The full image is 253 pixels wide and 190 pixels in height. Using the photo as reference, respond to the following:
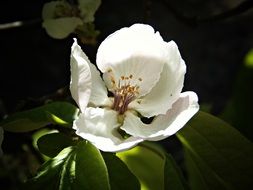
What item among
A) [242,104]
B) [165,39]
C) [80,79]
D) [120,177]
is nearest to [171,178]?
[120,177]

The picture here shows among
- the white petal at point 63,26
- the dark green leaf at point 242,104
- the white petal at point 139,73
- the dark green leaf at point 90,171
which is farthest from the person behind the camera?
the dark green leaf at point 242,104

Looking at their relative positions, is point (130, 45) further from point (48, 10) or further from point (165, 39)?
point (165, 39)

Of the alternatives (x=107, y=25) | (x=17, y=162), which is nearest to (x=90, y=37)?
(x=17, y=162)

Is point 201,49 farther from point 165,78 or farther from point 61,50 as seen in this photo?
point 165,78

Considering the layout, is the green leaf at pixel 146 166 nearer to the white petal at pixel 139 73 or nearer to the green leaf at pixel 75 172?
the white petal at pixel 139 73

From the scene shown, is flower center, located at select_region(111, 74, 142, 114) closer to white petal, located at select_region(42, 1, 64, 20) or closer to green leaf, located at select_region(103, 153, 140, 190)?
green leaf, located at select_region(103, 153, 140, 190)

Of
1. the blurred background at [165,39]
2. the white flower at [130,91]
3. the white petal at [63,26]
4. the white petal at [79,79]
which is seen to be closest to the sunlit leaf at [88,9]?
the white petal at [63,26]

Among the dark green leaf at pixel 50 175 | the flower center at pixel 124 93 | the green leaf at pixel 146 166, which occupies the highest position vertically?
the flower center at pixel 124 93

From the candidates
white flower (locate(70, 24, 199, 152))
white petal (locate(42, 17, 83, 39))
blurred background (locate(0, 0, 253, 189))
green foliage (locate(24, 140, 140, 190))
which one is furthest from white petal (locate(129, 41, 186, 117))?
blurred background (locate(0, 0, 253, 189))
